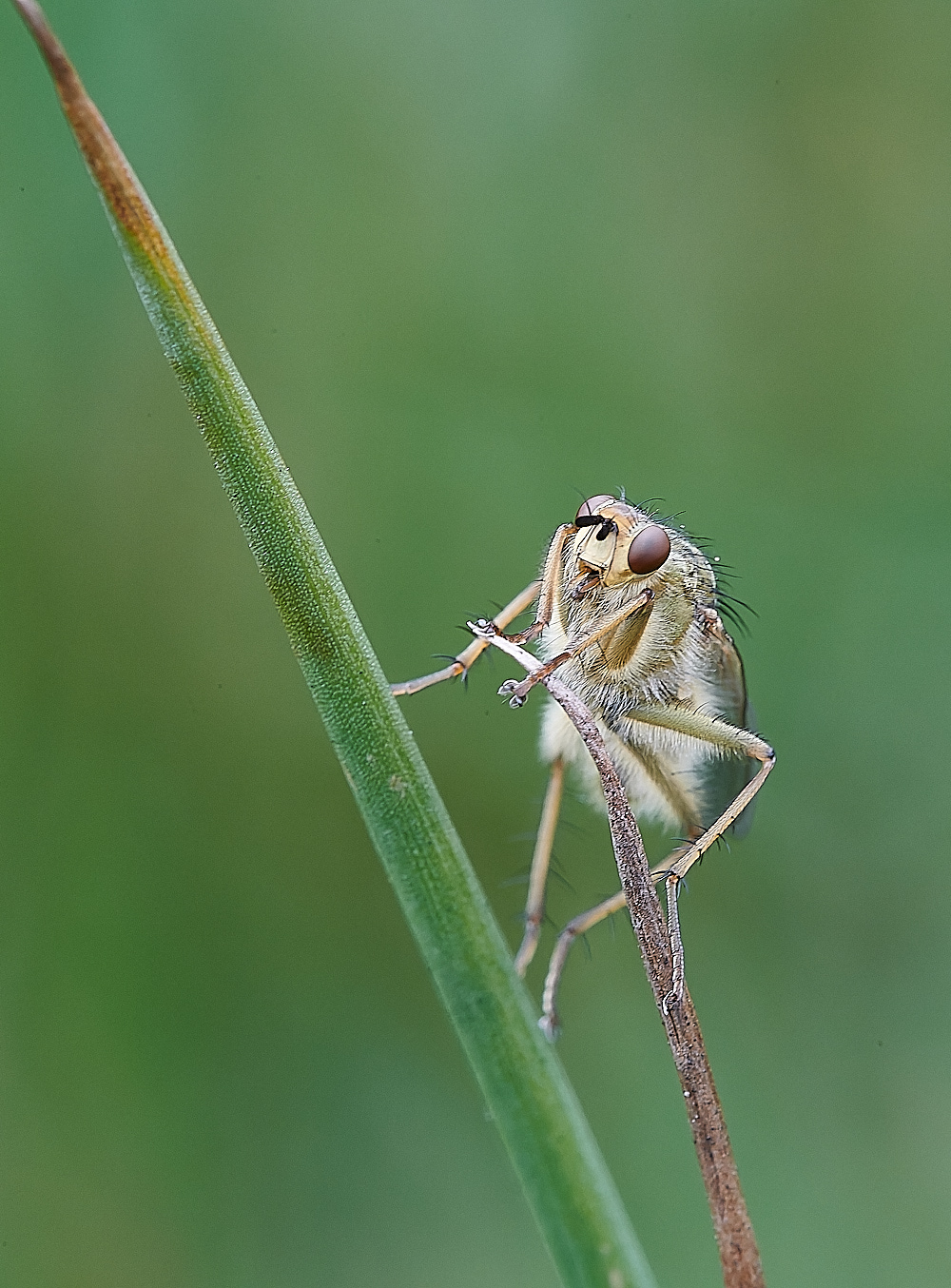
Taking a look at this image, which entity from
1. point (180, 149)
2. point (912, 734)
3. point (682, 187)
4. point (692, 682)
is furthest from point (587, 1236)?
point (682, 187)

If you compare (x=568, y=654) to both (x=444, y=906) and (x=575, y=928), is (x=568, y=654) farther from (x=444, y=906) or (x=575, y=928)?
(x=444, y=906)

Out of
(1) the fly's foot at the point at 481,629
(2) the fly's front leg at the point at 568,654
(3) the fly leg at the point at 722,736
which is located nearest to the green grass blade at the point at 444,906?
(2) the fly's front leg at the point at 568,654

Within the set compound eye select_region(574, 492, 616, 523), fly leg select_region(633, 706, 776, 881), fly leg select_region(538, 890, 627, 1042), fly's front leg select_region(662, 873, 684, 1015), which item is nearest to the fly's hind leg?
fly leg select_region(538, 890, 627, 1042)

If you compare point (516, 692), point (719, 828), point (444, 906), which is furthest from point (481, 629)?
point (444, 906)

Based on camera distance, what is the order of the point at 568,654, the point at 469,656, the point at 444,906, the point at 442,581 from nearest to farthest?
the point at 444,906
the point at 568,654
the point at 469,656
the point at 442,581

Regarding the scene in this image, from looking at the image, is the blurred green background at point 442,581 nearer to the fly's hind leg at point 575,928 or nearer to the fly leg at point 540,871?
the fly leg at point 540,871

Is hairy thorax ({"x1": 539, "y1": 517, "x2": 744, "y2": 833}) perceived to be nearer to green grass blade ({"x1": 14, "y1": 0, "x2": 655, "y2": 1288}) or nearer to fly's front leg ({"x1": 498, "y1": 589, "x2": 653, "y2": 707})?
fly's front leg ({"x1": 498, "y1": 589, "x2": 653, "y2": 707})
